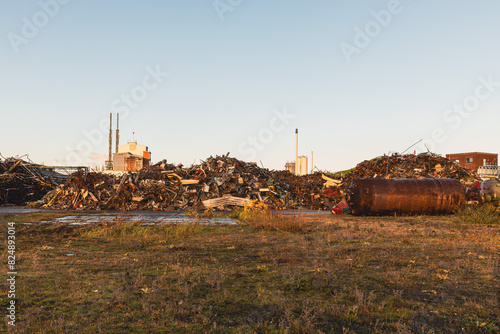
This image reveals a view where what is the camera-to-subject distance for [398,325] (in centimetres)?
291

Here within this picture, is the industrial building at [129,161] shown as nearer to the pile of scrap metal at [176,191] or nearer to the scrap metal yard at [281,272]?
the pile of scrap metal at [176,191]

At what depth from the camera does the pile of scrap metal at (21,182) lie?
1884 cm

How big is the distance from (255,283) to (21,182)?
20914mm

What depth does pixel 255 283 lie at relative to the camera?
13.8ft

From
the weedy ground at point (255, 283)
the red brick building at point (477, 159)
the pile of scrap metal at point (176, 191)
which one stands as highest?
the red brick building at point (477, 159)

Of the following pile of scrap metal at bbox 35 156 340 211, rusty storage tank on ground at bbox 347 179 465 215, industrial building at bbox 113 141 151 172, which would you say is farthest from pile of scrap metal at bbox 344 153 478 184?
industrial building at bbox 113 141 151 172

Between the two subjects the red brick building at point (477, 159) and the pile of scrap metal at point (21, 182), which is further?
the red brick building at point (477, 159)

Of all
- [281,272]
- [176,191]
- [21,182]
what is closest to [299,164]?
[176,191]

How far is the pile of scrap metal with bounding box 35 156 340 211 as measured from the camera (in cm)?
1612

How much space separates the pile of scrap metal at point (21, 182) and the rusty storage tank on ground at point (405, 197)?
18.5m

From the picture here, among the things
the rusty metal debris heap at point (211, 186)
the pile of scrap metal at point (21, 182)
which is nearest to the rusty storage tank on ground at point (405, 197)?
the rusty metal debris heap at point (211, 186)

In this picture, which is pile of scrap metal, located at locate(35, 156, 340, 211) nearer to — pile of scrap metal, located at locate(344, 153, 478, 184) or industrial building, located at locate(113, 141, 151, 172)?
pile of scrap metal, located at locate(344, 153, 478, 184)

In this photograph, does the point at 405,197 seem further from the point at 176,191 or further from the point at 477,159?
the point at 477,159

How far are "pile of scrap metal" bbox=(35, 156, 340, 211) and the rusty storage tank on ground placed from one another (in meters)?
4.19
